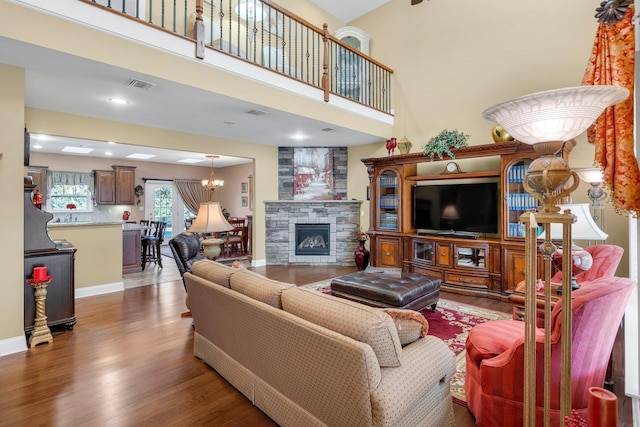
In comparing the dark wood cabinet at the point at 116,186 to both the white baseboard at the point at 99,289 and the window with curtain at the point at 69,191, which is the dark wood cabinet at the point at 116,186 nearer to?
the window with curtain at the point at 69,191

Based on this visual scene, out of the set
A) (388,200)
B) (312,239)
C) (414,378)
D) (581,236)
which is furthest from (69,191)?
(581,236)

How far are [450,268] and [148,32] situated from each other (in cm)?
499

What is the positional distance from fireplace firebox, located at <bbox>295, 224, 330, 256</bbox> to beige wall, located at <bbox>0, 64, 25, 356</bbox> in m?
4.68

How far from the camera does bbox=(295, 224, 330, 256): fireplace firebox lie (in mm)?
6961

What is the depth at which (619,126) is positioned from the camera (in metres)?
1.25

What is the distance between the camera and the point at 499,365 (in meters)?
1.73

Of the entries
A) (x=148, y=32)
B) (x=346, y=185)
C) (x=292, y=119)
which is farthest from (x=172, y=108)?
(x=346, y=185)

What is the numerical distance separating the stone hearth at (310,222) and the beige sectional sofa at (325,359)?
463cm

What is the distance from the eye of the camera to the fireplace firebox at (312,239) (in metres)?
6.96

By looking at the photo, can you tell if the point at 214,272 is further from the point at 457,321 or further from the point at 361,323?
A: the point at 457,321

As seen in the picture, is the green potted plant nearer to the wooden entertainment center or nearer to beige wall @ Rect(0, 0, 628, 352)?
the wooden entertainment center

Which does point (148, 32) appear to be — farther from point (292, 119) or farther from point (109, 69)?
point (292, 119)

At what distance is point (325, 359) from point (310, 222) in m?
5.48

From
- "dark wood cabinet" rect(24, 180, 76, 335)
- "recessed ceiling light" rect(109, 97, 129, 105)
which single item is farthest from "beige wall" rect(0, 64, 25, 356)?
"recessed ceiling light" rect(109, 97, 129, 105)
